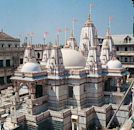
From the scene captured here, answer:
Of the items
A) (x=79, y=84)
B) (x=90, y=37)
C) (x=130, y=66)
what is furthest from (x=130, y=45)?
(x=79, y=84)

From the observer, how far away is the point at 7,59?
1866 inches

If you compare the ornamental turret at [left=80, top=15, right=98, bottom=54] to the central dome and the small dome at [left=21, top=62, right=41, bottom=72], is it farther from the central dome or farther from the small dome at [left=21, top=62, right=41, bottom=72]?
the small dome at [left=21, top=62, right=41, bottom=72]

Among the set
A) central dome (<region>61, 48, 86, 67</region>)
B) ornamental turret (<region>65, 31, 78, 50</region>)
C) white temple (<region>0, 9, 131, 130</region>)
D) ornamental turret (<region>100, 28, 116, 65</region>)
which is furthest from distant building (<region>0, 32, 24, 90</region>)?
ornamental turret (<region>100, 28, 116, 65</region>)

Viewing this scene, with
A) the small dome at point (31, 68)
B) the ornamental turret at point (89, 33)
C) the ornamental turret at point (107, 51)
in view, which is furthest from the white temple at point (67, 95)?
the ornamental turret at point (89, 33)

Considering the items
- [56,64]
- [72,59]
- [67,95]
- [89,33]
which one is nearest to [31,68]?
[56,64]

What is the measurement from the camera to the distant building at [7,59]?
151 ft

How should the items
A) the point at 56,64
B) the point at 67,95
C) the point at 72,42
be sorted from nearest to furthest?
the point at 56,64
the point at 67,95
the point at 72,42

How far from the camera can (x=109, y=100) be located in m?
29.2

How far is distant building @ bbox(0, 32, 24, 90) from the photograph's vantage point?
46156 millimetres

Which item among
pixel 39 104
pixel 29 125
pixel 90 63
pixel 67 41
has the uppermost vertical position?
pixel 67 41

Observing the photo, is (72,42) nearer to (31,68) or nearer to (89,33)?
(89,33)

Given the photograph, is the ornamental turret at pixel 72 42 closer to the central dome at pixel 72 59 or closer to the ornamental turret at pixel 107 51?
the ornamental turret at pixel 107 51

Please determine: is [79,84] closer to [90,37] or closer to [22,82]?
[22,82]

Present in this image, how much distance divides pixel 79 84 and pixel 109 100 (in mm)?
4655
